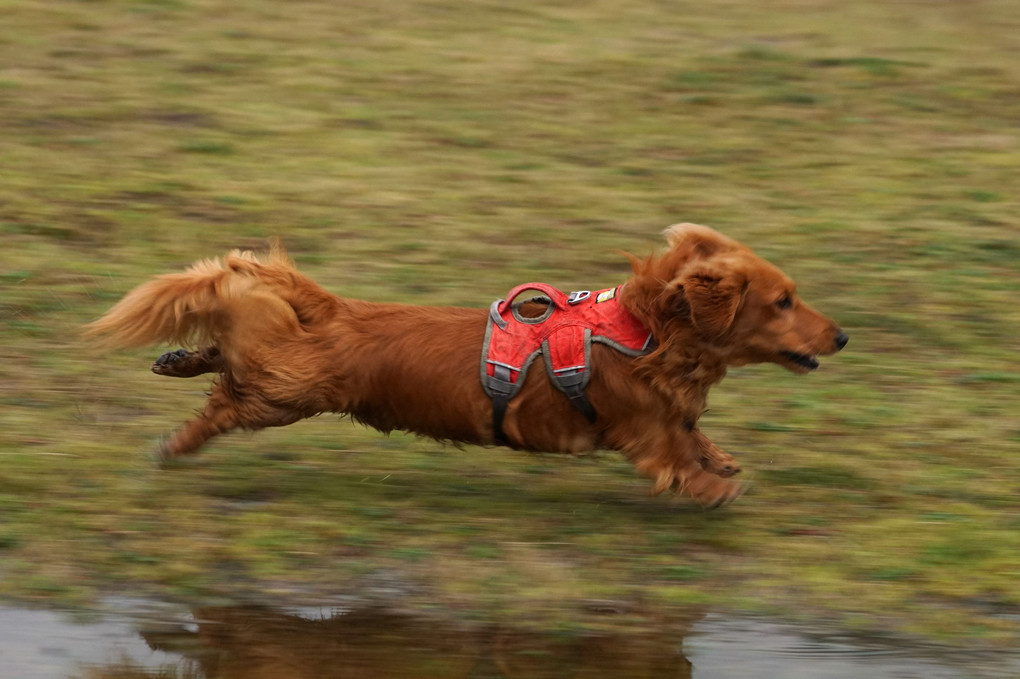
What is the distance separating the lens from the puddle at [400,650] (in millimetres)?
4594

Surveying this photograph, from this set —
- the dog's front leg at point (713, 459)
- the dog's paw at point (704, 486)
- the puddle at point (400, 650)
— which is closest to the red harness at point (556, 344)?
the dog's paw at point (704, 486)

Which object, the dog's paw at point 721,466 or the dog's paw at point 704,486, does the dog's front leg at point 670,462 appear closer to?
the dog's paw at point 704,486

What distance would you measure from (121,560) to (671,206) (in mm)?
5067

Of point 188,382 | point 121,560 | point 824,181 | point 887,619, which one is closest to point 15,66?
point 188,382

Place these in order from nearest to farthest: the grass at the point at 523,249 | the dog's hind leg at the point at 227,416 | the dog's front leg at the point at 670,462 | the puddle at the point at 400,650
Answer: the puddle at the point at 400,650 → the grass at the point at 523,249 → the dog's front leg at the point at 670,462 → the dog's hind leg at the point at 227,416

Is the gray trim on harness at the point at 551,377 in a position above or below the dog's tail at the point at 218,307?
below

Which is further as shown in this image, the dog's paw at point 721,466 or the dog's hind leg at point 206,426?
the dog's paw at point 721,466

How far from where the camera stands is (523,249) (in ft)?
28.1

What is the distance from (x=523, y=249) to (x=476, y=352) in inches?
121

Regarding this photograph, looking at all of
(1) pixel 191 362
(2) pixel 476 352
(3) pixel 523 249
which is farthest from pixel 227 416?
(3) pixel 523 249

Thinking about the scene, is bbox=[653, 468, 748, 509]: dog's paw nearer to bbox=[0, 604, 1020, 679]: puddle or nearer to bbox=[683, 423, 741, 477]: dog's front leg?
bbox=[683, 423, 741, 477]: dog's front leg

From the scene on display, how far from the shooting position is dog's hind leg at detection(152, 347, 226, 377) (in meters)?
5.87

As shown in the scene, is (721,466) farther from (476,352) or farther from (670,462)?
(476,352)

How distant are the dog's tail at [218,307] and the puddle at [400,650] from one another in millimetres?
1238
